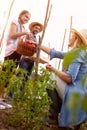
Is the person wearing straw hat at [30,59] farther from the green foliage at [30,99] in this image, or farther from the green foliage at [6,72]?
the green foliage at [30,99]

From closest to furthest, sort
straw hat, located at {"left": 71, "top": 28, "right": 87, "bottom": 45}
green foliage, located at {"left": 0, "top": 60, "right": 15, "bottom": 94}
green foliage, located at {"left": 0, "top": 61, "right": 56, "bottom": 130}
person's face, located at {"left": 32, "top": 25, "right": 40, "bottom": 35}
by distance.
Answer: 1. green foliage, located at {"left": 0, "top": 61, "right": 56, "bottom": 130}
2. green foliage, located at {"left": 0, "top": 60, "right": 15, "bottom": 94}
3. straw hat, located at {"left": 71, "top": 28, "right": 87, "bottom": 45}
4. person's face, located at {"left": 32, "top": 25, "right": 40, "bottom": 35}

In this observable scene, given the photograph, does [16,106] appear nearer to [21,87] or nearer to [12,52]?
[21,87]

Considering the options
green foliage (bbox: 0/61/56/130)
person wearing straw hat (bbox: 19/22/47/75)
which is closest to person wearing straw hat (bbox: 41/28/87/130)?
green foliage (bbox: 0/61/56/130)

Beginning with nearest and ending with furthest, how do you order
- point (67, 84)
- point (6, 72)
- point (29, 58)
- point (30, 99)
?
point (30, 99) → point (6, 72) → point (67, 84) → point (29, 58)

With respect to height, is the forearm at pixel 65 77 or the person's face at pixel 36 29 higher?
the person's face at pixel 36 29

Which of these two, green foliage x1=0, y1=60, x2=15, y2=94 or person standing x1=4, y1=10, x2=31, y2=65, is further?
person standing x1=4, y1=10, x2=31, y2=65

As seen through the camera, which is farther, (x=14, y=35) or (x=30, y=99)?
(x=14, y=35)

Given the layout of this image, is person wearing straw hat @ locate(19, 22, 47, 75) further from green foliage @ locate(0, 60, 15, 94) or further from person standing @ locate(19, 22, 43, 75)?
green foliage @ locate(0, 60, 15, 94)

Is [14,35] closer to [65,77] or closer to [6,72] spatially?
[6,72]

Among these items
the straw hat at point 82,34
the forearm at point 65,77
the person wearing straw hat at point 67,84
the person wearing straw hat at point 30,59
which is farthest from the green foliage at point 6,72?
the straw hat at point 82,34

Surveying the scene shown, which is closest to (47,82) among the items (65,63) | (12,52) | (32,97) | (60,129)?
(32,97)

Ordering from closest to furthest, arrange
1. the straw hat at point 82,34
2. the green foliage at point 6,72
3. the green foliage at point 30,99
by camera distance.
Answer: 1. the green foliage at point 30,99
2. the green foliage at point 6,72
3. the straw hat at point 82,34

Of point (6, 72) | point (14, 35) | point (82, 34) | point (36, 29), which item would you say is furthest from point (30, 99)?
point (36, 29)

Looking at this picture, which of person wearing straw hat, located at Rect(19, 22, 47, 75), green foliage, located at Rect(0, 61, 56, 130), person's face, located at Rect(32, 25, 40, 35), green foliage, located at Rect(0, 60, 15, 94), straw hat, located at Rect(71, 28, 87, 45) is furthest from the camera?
person's face, located at Rect(32, 25, 40, 35)
